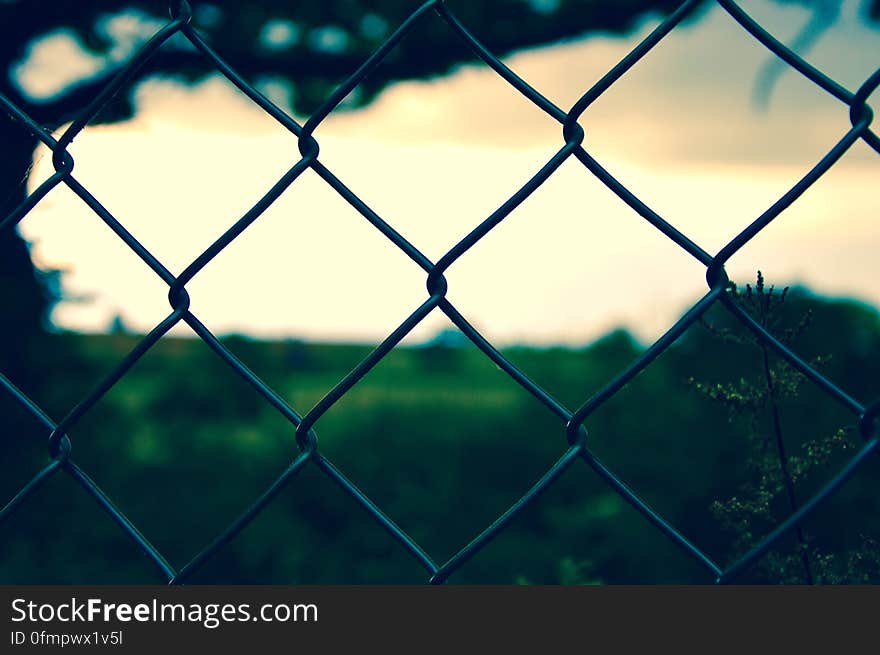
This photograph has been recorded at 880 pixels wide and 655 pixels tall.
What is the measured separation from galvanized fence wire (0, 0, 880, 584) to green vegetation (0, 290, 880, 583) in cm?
15

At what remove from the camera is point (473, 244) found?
0.74m

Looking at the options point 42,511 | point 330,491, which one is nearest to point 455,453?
point 330,491

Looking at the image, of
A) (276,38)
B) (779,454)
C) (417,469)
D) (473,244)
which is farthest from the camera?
(417,469)

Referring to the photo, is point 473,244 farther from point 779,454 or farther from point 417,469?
point 417,469

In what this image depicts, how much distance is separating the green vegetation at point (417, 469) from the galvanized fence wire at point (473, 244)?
0.48 ft

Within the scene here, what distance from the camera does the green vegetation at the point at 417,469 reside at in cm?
157

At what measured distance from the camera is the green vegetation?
5.14 feet

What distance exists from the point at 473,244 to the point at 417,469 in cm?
311

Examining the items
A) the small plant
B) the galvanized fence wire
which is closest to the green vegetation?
the small plant

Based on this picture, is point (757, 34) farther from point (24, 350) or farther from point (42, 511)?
point (42, 511)

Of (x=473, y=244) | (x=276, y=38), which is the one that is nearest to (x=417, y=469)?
(x=276, y=38)

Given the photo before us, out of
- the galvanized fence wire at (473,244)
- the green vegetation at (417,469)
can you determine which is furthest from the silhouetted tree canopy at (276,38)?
the galvanized fence wire at (473,244)

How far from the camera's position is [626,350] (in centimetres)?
459

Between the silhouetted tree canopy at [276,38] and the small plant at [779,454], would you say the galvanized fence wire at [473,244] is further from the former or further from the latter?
the silhouetted tree canopy at [276,38]
